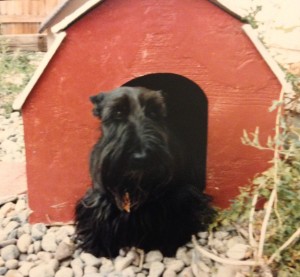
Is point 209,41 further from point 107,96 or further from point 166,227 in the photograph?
point 166,227

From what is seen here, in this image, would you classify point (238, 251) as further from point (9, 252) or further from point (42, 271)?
point (9, 252)

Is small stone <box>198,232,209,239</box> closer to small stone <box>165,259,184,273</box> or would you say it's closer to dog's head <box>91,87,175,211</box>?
small stone <box>165,259,184,273</box>

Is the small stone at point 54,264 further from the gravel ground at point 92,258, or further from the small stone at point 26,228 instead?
the small stone at point 26,228

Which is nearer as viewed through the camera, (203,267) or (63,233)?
(203,267)

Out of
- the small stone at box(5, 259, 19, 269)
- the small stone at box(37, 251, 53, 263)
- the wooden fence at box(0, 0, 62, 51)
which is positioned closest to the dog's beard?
the small stone at box(37, 251, 53, 263)

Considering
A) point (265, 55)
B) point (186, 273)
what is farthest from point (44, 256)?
point (265, 55)

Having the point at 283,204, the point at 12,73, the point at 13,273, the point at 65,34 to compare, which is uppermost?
the point at 65,34
